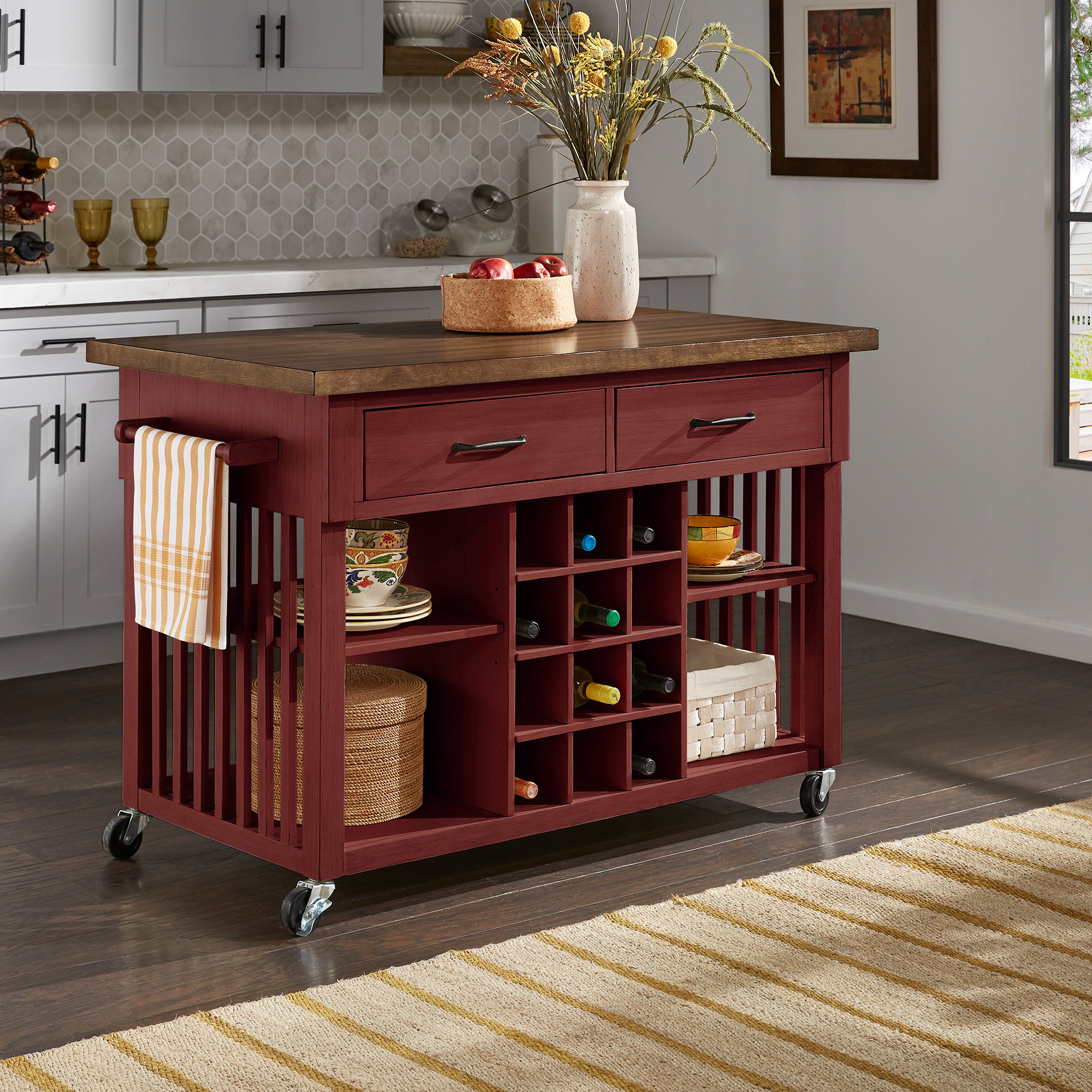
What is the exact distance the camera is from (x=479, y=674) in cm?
294

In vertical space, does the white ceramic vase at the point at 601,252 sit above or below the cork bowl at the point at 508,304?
above

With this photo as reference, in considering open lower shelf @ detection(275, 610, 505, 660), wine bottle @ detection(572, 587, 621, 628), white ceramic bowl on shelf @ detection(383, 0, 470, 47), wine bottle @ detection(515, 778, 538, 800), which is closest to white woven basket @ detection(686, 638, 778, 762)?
wine bottle @ detection(572, 587, 621, 628)

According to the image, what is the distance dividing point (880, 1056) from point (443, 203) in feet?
12.8

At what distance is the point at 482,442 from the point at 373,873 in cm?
84

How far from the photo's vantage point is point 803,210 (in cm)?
527

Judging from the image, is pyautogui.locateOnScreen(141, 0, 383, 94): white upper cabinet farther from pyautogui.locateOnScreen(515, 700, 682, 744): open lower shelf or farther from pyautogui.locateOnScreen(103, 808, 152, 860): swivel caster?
pyautogui.locateOnScreen(515, 700, 682, 744): open lower shelf

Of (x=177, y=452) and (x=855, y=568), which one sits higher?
(x=177, y=452)

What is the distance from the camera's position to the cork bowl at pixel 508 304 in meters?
3.05

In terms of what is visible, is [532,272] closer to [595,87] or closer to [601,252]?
[601,252]

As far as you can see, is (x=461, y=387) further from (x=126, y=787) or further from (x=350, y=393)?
(x=126, y=787)

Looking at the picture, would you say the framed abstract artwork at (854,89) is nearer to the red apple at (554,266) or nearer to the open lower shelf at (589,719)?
the red apple at (554,266)

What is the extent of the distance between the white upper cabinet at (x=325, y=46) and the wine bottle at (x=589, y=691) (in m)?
2.54

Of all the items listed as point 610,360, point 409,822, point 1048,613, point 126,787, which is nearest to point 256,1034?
point 409,822

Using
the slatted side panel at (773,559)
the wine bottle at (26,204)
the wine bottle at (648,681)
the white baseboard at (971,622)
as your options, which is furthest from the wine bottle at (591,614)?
the wine bottle at (26,204)
